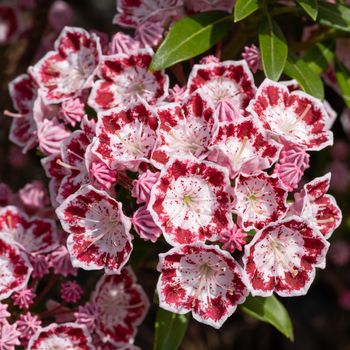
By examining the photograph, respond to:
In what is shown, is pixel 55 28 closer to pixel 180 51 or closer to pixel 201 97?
pixel 180 51

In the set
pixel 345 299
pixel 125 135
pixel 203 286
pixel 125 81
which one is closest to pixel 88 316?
pixel 203 286

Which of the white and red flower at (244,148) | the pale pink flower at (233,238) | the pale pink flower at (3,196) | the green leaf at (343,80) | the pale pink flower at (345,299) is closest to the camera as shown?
the pale pink flower at (233,238)

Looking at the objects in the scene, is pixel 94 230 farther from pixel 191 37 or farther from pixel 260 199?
pixel 191 37

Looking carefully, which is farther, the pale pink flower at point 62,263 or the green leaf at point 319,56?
the green leaf at point 319,56

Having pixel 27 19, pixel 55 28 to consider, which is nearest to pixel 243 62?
pixel 55 28

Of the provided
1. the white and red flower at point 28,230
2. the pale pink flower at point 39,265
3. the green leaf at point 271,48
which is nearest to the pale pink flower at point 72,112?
the white and red flower at point 28,230

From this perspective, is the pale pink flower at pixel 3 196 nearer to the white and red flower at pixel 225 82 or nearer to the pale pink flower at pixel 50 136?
the pale pink flower at pixel 50 136
